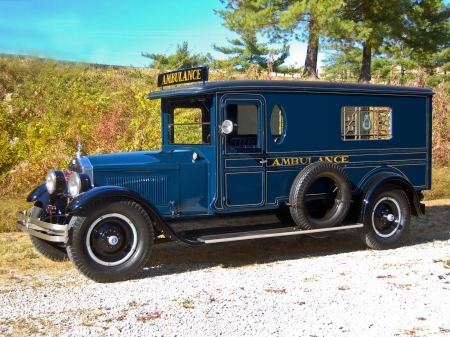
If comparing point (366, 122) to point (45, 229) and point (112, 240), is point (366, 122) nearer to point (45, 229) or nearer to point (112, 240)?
point (112, 240)

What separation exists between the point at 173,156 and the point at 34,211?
5.65 feet

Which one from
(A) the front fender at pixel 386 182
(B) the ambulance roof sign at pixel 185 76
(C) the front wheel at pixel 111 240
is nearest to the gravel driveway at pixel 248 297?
(C) the front wheel at pixel 111 240

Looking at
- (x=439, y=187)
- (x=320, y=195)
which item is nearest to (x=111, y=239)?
(x=320, y=195)

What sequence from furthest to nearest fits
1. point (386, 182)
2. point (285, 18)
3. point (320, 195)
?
point (285, 18) → point (386, 182) → point (320, 195)

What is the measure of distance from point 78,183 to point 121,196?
0.50 meters

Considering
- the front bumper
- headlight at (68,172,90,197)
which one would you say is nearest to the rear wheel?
the front bumper

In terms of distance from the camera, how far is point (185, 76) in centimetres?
673

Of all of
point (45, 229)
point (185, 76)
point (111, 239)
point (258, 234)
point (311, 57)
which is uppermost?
point (311, 57)

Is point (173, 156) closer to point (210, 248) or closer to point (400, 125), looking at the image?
point (210, 248)

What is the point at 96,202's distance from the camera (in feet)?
18.6

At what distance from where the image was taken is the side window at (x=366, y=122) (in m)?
7.41

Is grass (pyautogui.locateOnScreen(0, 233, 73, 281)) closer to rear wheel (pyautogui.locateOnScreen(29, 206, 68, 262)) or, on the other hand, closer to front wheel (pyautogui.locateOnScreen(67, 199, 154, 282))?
rear wheel (pyautogui.locateOnScreen(29, 206, 68, 262))

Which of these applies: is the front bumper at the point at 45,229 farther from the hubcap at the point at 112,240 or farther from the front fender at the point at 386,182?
the front fender at the point at 386,182

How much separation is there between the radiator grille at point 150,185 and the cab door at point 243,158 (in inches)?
26.0
